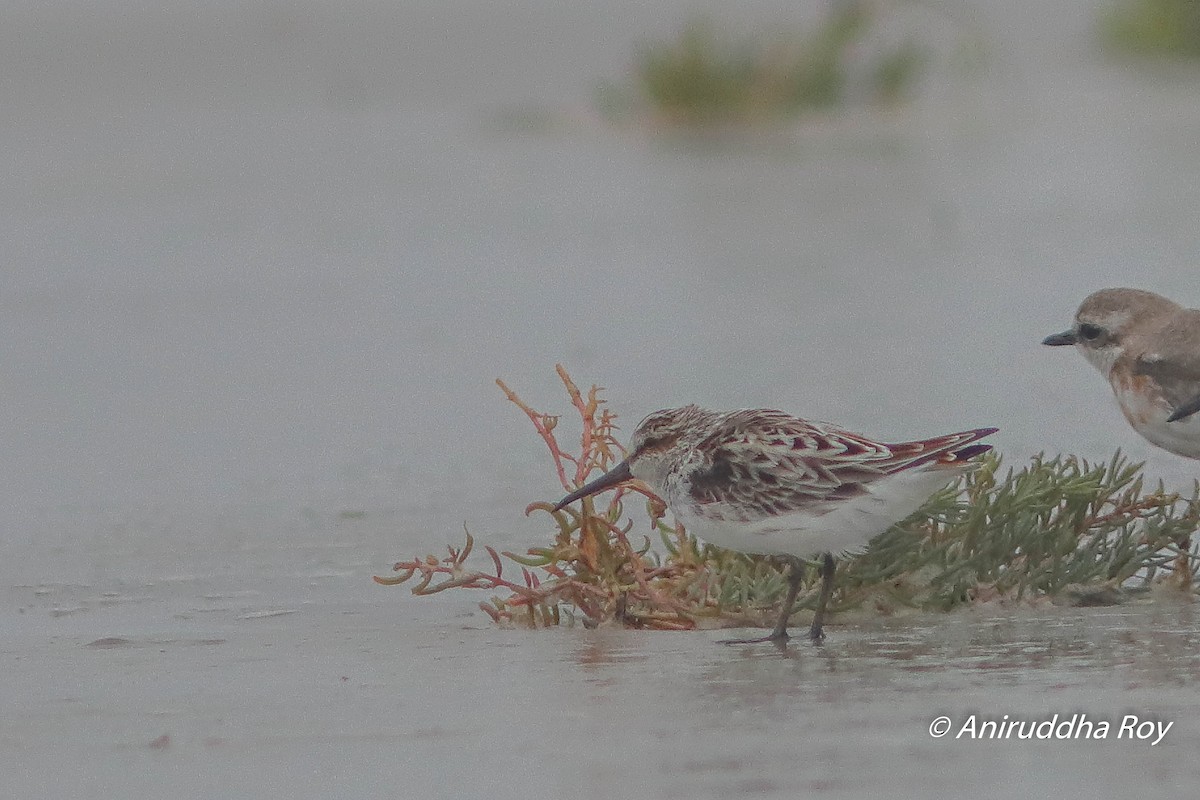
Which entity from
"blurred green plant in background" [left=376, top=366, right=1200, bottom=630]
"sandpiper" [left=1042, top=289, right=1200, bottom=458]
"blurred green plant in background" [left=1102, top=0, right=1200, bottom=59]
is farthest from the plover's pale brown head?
"blurred green plant in background" [left=1102, top=0, right=1200, bottom=59]

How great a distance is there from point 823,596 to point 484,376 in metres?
6.25

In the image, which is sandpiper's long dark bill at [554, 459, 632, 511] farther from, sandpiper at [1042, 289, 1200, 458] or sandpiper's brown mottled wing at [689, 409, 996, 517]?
sandpiper at [1042, 289, 1200, 458]

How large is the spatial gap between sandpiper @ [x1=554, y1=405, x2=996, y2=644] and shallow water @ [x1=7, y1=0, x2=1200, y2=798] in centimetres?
34

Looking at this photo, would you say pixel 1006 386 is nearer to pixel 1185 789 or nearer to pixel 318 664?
pixel 318 664

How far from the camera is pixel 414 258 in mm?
18625

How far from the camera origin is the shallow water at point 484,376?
244 inches

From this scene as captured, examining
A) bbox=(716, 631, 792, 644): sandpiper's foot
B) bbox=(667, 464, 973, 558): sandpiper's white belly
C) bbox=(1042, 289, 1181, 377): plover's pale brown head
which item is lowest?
bbox=(716, 631, 792, 644): sandpiper's foot

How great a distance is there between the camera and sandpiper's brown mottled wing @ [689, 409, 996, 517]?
7.27 m

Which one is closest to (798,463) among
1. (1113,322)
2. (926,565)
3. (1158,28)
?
(926,565)

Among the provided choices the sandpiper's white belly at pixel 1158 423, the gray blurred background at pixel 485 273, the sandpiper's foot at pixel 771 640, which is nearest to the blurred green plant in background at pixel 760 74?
the gray blurred background at pixel 485 273

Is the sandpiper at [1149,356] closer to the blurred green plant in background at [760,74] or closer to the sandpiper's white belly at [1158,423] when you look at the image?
the sandpiper's white belly at [1158,423]

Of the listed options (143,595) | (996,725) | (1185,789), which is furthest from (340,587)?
(1185,789)

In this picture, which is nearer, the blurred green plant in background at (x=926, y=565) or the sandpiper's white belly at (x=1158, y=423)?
the blurred green plant in background at (x=926, y=565)

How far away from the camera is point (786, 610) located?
7520mm
